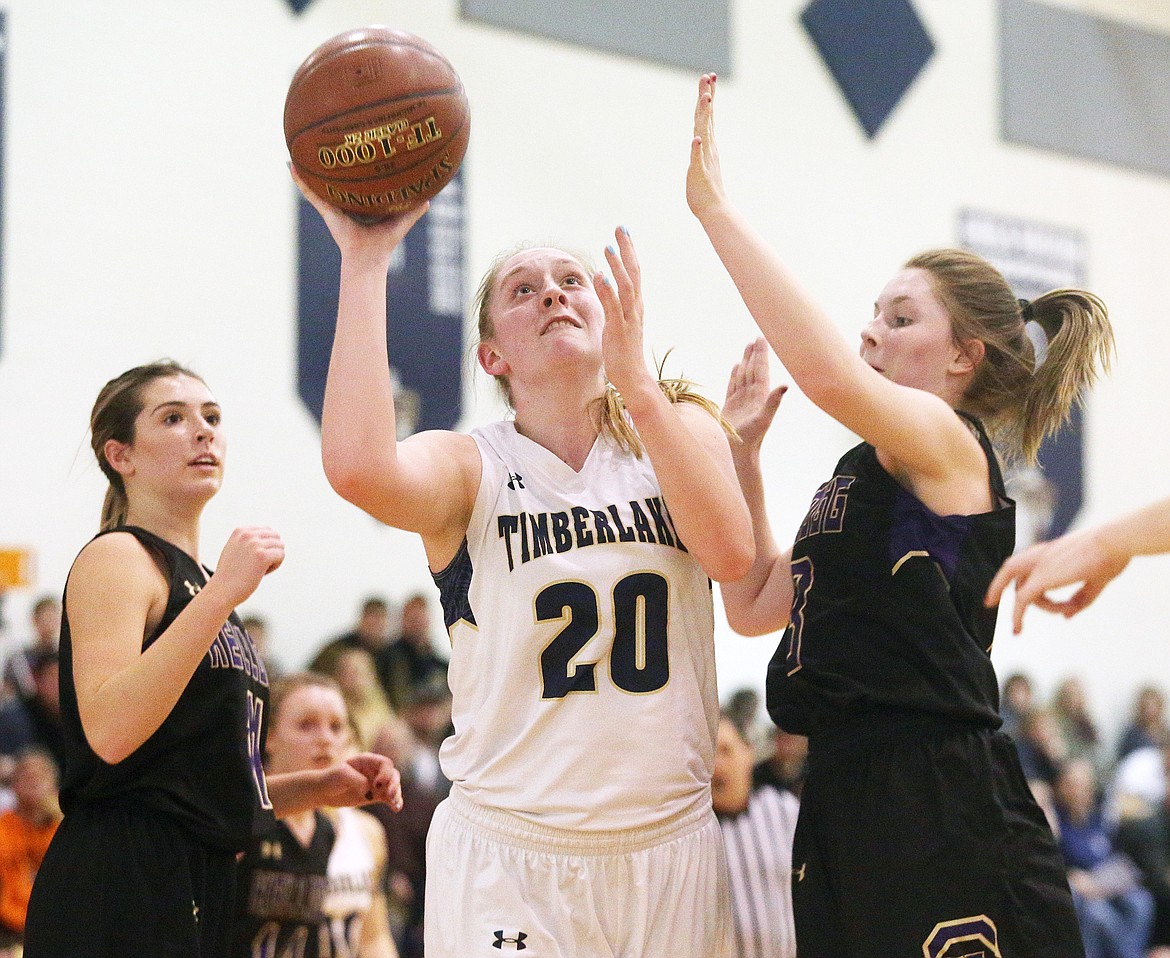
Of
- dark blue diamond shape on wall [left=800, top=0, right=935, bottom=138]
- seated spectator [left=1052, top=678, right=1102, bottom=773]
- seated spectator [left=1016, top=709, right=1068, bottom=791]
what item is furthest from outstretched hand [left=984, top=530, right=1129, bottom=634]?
dark blue diamond shape on wall [left=800, top=0, right=935, bottom=138]

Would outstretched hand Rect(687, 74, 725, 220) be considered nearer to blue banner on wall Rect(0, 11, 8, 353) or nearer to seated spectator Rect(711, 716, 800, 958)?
seated spectator Rect(711, 716, 800, 958)

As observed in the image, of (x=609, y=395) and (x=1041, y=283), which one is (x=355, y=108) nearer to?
(x=609, y=395)

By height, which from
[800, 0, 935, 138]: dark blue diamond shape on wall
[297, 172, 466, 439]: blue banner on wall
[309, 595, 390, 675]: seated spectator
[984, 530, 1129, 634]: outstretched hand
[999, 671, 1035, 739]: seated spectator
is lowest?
[999, 671, 1035, 739]: seated spectator

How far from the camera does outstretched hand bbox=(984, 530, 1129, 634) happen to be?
2.20 m

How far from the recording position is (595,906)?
113 inches

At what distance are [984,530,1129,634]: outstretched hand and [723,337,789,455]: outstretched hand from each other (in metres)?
1.33

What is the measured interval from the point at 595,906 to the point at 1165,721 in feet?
36.4

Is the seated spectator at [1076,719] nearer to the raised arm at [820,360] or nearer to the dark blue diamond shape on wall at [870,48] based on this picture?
the dark blue diamond shape on wall at [870,48]

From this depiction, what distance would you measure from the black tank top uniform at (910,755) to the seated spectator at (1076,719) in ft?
32.0

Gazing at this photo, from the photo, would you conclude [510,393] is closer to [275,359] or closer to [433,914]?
[433,914]

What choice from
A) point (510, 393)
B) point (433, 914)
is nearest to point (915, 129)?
point (510, 393)

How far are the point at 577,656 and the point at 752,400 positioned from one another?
1.01 metres

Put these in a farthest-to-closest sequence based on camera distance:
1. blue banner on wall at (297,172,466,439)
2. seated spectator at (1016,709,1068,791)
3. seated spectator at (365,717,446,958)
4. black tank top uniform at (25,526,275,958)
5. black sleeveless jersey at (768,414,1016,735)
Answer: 1. seated spectator at (1016,709,1068,791)
2. blue banner on wall at (297,172,466,439)
3. seated spectator at (365,717,446,958)
4. black tank top uniform at (25,526,275,958)
5. black sleeveless jersey at (768,414,1016,735)

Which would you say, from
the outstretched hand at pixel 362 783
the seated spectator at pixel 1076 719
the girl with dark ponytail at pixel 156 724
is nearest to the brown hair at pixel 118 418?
the girl with dark ponytail at pixel 156 724
